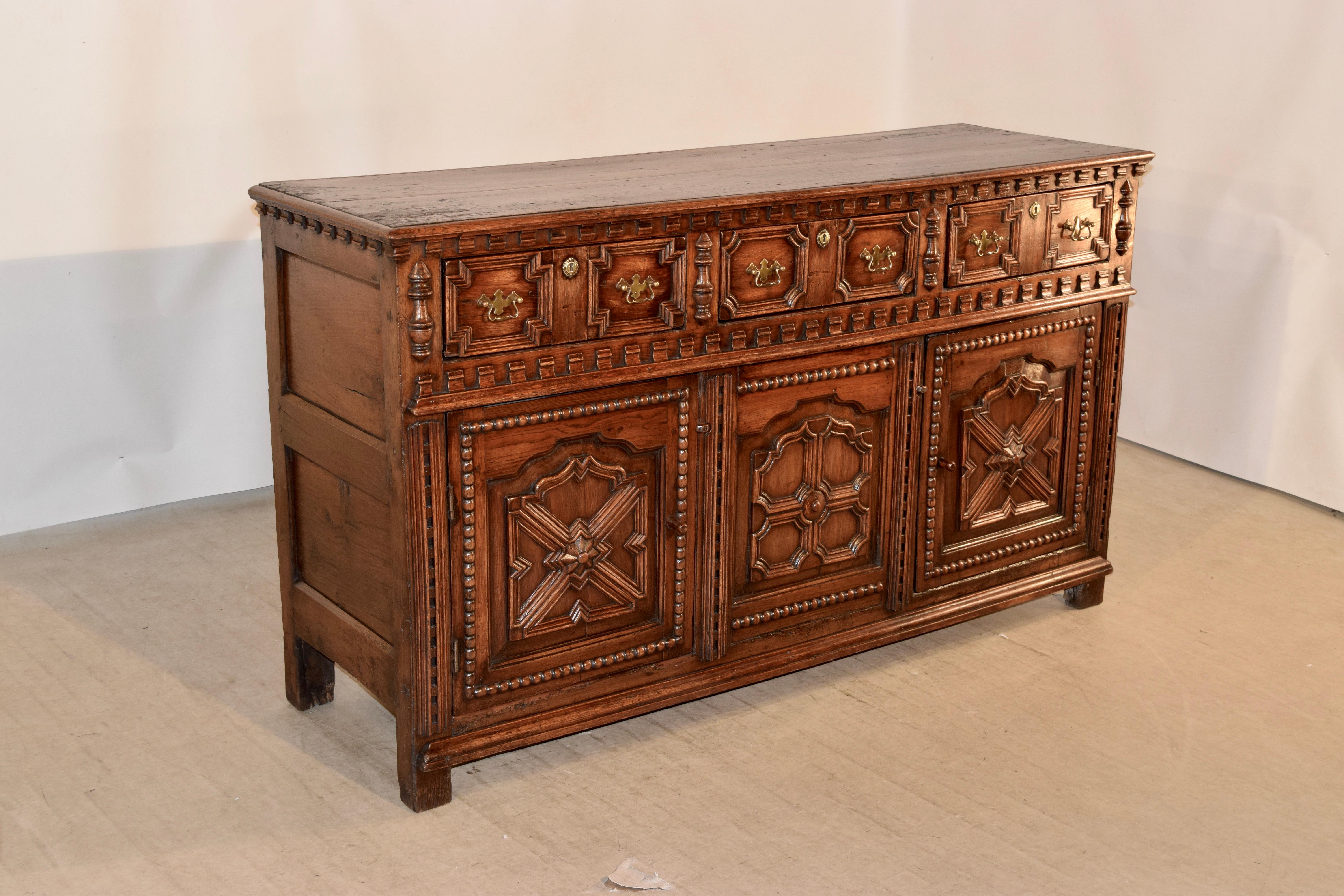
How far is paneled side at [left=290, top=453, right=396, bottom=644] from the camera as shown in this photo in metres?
2.52

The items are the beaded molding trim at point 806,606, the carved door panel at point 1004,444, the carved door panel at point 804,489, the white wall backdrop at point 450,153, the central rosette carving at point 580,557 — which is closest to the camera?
the central rosette carving at point 580,557

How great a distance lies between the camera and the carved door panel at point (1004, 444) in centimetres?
301

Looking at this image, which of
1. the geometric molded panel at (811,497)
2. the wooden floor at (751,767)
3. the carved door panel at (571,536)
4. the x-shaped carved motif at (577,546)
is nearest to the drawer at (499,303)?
the carved door panel at (571,536)

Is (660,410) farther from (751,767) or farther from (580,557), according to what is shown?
(751,767)

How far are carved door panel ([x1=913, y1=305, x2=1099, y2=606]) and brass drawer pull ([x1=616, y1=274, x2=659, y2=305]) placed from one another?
0.69 m

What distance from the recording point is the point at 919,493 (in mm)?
3025

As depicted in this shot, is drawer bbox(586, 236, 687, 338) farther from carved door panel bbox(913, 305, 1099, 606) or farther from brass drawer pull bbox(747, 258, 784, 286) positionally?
carved door panel bbox(913, 305, 1099, 606)

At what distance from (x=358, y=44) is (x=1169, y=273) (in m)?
2.46

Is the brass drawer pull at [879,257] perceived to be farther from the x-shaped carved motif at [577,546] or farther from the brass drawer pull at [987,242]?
the x-shaped carved motif at [577,546]

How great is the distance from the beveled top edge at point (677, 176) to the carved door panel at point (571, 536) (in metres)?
0.33

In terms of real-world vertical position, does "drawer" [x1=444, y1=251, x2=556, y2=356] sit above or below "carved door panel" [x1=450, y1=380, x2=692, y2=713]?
above

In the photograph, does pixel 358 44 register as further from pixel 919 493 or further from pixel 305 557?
pixel 919 493

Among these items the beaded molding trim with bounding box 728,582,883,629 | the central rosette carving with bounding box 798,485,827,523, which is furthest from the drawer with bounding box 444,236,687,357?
the beaded molding trim with bounding box 728,582,883,629

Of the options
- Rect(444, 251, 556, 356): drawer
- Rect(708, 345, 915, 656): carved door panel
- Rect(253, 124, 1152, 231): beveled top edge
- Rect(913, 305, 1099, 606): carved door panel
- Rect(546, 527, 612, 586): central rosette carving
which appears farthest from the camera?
Rect(913, 305, 1099, 606): carved door panel
